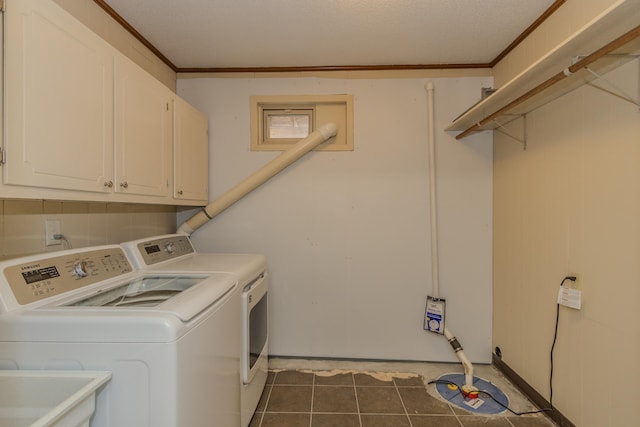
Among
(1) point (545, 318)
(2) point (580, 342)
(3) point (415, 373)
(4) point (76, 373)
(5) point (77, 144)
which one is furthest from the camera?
(3) point (415, 373)

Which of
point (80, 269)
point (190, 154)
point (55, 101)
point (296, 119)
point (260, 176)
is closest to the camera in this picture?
point (55, 101)

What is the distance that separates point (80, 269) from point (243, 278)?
683mm

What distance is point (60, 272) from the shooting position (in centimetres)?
117

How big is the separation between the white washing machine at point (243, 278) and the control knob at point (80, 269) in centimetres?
31

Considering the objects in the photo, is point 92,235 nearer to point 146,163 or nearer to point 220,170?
point 146,163

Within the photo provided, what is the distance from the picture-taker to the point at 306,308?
2.44 m

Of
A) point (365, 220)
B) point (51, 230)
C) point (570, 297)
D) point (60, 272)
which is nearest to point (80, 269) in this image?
point (60, 272)

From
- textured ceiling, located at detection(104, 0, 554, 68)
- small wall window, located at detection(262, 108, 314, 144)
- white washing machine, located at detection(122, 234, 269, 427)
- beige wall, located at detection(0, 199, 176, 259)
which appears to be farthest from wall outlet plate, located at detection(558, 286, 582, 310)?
beige wall, located at detection(0, 199, 176, 259)

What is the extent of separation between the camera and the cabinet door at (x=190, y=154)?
1.96m

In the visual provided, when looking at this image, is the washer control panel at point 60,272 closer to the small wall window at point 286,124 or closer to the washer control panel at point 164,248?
the washer control panel at point 164,248

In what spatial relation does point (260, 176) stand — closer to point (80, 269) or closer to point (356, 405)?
point (80, 269)

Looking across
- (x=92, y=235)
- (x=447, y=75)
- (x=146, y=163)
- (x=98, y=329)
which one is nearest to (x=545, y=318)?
(x=447, y=75)

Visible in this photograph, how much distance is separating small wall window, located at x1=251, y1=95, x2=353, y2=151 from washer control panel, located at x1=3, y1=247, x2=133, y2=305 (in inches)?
53.4

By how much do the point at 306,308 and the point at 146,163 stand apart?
1.55m
